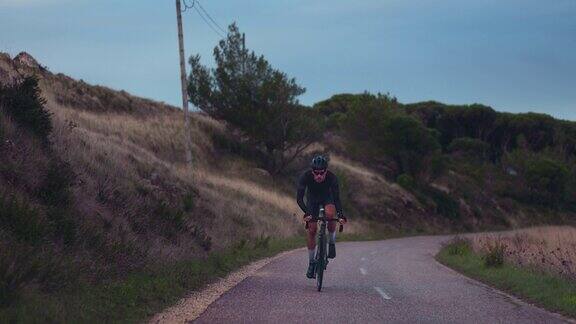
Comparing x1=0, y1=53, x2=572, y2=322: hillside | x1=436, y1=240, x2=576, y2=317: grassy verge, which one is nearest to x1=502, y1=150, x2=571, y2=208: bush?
x1=0, y1=53, x2=572, y2=322: hillside

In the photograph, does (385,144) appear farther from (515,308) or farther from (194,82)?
(515,308)

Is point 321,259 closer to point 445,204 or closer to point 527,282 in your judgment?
point 527,282

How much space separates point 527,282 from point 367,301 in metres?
4.33

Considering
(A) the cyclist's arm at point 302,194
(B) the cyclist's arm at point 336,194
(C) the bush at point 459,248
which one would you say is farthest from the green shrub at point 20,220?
(C) the bush at point 459,248

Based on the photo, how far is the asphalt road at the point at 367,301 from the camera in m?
10.5

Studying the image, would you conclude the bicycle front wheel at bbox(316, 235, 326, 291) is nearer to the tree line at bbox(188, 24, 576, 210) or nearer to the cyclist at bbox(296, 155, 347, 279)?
the cyclist at bbox(296, 155, 347, 279)

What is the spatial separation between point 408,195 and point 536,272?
4603 cm

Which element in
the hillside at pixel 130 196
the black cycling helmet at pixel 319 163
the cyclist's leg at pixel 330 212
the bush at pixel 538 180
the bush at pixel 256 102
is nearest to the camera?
the hillside at pixel 130 196

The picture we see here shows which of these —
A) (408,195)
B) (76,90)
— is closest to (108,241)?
(76,90)

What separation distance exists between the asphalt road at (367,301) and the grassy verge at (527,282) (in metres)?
0.38

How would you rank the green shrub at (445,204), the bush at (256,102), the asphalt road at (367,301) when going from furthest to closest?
the green shrub at (445,204) → the bush at (256,102) → the asphalt road at (367,301)

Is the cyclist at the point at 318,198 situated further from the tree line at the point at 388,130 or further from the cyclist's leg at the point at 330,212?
the tree line at the point at 388,130

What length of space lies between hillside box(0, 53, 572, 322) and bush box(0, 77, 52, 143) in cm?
19

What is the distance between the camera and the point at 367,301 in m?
12.1
